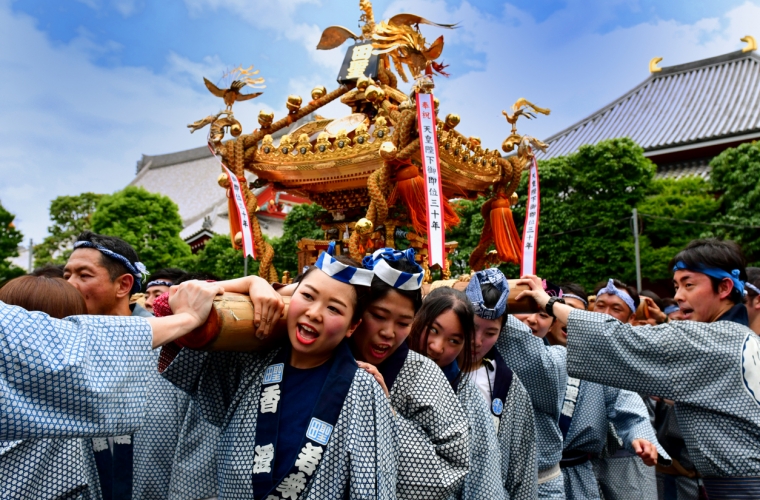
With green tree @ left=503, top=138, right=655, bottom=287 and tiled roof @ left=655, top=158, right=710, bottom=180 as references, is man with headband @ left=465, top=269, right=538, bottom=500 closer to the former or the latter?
green tree @ left=503, top=138, right=655, bottom=287

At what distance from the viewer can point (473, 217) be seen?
16.2m

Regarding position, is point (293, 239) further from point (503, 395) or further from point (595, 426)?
point (503, 395)

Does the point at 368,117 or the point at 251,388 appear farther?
the point at 368,117

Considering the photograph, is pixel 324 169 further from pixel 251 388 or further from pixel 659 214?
pixel 659 214

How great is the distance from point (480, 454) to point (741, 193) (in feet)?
47.1

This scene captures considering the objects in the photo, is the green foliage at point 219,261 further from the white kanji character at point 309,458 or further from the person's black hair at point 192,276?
the white kanji character at point 309,458

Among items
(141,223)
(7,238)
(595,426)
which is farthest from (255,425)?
(7,238)

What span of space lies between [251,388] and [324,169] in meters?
3.95

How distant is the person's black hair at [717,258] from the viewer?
264 centimetres

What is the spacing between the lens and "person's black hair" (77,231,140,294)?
2634 millimetres

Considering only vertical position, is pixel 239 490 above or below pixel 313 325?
below

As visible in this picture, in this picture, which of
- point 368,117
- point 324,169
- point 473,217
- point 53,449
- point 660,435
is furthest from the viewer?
point 473,217

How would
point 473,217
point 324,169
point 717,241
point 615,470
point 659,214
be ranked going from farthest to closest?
point 473,217 < point 659,214 < point 324,169 < point 615,470 < point 717,241

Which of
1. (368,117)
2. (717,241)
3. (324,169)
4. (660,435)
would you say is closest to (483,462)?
(717,241)
